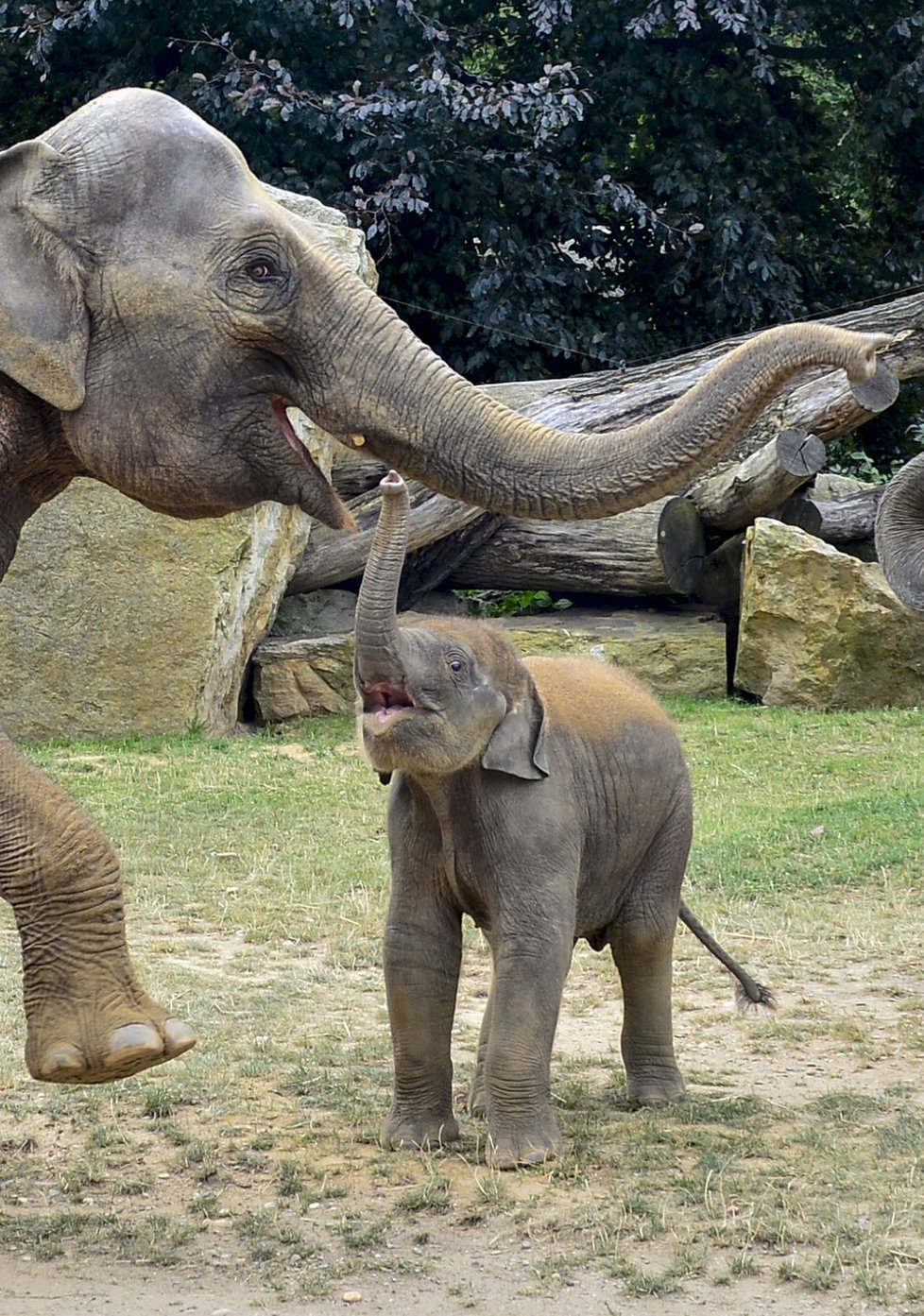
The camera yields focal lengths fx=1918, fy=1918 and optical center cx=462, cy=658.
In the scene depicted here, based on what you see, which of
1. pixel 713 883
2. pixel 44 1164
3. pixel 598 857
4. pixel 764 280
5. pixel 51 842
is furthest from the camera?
pixel 764 280

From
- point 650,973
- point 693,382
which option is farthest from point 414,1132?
point 693,382

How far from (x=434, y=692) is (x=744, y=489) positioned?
7.92 meters

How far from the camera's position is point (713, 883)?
25.5 ft

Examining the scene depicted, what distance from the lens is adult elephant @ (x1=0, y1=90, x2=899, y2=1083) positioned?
142 inches

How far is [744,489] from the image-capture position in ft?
39.8

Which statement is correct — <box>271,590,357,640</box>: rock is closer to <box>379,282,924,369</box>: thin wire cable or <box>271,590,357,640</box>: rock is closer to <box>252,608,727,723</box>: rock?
<box>252,608,727,723</box>: rock

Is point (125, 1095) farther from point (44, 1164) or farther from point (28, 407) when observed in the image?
point (28, 407)

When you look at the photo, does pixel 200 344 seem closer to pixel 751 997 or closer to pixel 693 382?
pixel 751 997

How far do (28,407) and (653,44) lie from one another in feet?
39.8

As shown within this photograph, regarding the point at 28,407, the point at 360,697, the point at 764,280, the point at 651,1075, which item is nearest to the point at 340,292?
the point at 28,407

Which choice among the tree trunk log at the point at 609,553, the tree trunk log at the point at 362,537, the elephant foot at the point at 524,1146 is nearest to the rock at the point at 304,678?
the tree trunk log at the point at 362,537

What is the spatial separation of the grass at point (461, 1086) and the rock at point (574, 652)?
2.26 meters

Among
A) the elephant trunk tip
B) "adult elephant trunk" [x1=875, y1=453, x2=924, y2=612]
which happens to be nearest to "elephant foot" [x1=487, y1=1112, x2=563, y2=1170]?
the elephant trunk tip

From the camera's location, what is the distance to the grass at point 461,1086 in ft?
13.0
